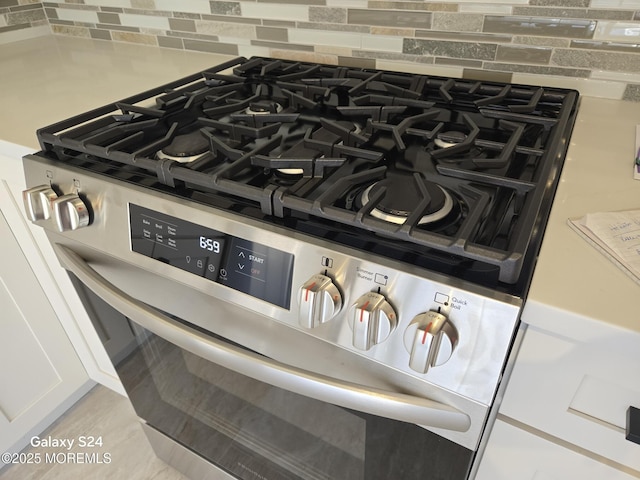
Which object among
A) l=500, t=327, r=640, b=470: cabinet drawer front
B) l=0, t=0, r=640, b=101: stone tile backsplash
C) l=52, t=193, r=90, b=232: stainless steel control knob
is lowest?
l=500, t=327, r=640, b=470: cabinet drawer front

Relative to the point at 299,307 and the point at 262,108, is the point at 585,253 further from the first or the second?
the point at 262,108

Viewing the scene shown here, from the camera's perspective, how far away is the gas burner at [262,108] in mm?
811

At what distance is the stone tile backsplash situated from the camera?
84cm

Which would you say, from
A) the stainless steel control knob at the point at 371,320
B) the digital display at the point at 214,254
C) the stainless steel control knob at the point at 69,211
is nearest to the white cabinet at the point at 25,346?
the stainless steel control knob at the point at 69,211

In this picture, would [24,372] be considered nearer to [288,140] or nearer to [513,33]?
[288,140]

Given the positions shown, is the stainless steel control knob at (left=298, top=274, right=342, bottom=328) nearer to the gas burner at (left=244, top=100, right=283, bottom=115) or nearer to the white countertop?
the white countertop

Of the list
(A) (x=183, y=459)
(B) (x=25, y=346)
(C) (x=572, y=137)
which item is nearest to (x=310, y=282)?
(C) (x=572, y=137)

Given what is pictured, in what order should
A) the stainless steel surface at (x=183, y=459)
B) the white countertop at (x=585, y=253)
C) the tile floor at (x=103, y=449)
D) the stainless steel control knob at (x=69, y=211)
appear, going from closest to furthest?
the white countertop at (x=585, y=253) < the stainless steel control knob at (x=69, y=211) < the stainless steel surface at (x=183, y=459) < the tile floor at (x=103, y=449)

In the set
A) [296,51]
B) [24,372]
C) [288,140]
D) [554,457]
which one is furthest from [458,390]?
[24,372]

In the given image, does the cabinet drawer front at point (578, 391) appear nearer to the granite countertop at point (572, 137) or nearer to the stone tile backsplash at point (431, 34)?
the granite countertop at point (572, 137)

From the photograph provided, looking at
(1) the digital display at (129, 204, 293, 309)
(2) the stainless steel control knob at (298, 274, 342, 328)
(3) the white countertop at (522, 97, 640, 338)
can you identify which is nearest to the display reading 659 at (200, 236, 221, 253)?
(1) the digital display at (129, 204, 293, 309)

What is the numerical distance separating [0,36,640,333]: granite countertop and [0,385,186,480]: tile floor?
915 millimetres

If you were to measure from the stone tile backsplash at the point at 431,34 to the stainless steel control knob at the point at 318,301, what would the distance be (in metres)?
0.70

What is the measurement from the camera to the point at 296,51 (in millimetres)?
1167
